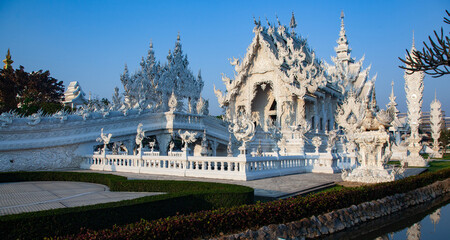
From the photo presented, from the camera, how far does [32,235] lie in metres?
4.38

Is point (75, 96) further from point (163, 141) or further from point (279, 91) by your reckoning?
point (279, 91)

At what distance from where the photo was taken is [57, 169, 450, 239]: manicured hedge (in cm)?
424

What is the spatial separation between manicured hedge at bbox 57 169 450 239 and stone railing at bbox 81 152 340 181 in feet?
13.4

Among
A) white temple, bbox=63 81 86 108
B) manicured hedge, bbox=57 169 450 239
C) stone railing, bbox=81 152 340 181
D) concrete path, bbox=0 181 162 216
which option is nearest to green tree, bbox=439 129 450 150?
stone railing, bbox=81 152 340 181

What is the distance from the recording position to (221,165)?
11492 millimetres

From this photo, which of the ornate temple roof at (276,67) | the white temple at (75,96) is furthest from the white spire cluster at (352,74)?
the white temple at (75,96)

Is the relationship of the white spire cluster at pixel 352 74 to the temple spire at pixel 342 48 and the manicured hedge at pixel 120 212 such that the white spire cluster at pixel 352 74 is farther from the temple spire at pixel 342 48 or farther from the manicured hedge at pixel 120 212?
the manicured hedge at pixel 120 212

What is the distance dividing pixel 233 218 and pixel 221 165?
6.34 metres

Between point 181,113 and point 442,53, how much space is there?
16.6 m

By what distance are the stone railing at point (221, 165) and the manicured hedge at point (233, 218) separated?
4.08 m

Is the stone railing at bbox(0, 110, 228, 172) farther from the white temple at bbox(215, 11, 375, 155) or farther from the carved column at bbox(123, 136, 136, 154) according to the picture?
the white temple at bbox(215, 11, 375, 155)

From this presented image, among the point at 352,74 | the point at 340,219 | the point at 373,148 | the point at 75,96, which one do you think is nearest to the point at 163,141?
the point at 373,148

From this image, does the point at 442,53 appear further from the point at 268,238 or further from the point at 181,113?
the point at 181,113

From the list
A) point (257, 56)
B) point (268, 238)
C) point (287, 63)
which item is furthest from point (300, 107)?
point (268, 238)
